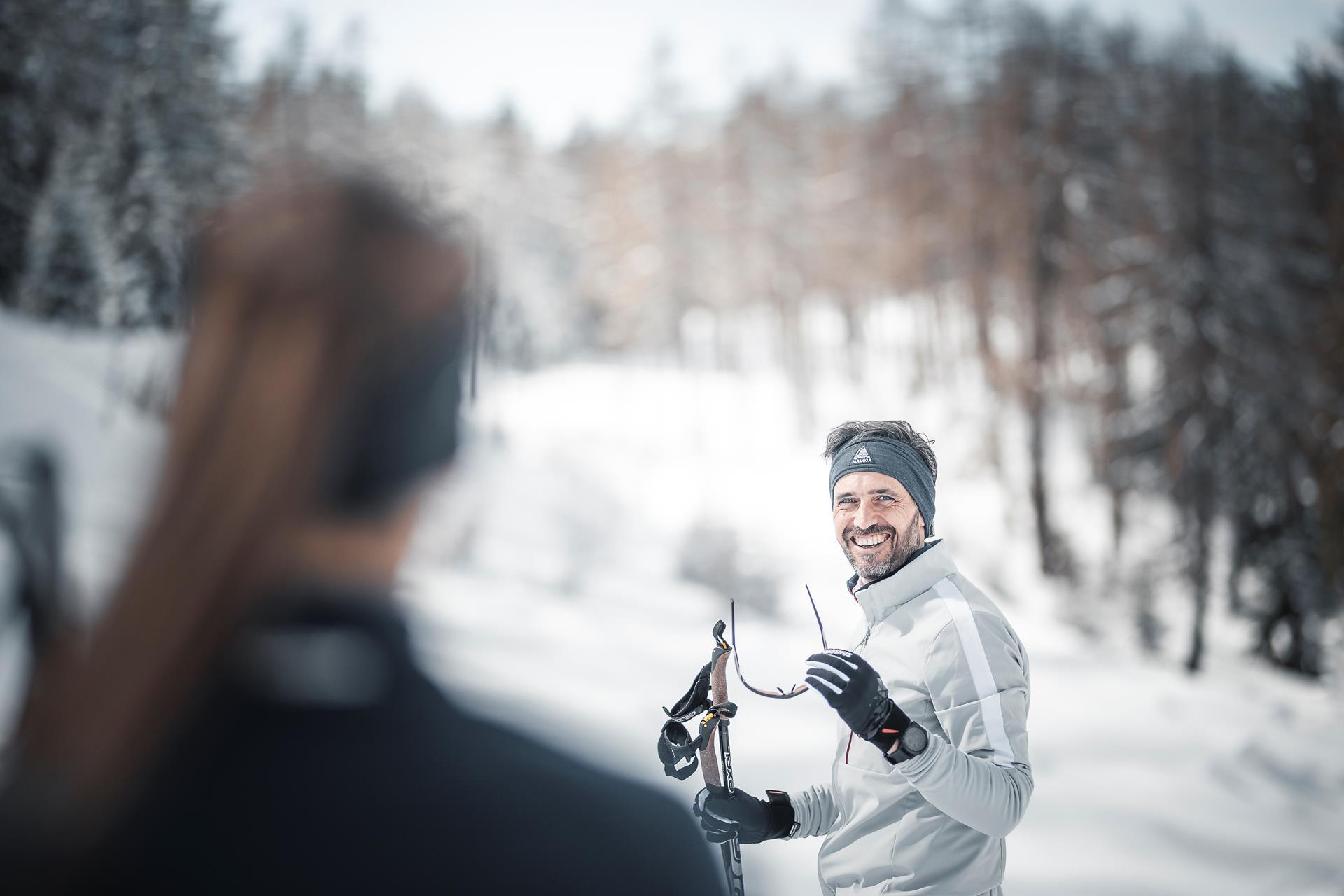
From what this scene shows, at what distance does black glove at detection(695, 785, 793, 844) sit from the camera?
1432 millimetres

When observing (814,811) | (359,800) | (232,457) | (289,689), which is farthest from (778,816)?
(232,457)

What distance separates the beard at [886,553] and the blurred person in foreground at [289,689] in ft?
2.08

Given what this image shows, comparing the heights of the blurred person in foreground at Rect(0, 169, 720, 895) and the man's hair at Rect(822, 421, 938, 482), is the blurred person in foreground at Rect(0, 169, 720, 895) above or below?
below

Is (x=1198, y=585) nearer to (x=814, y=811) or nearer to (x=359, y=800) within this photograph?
(x=814, y=811)

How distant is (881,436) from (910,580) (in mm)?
324

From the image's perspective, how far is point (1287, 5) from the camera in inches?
271

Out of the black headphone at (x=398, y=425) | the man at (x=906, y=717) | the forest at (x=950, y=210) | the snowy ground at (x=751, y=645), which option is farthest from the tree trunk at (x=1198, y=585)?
the black headphone at (x=398, y=425)

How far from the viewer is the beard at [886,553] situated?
4.58 feet

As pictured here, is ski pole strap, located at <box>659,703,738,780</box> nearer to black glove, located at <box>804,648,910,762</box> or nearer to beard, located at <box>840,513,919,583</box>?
black glove, located at <box>804,648,910,762</box>

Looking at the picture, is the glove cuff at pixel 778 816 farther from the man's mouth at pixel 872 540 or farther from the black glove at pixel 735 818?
the man's mouth at pixel 872 540

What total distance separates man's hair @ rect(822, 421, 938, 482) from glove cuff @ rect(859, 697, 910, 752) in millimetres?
566

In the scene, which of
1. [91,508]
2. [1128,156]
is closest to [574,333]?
[1128,156]

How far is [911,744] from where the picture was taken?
117 centimetres

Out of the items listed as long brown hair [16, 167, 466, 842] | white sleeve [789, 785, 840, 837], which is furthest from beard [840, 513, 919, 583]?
long brown hair [16, 167, 466, 842]
